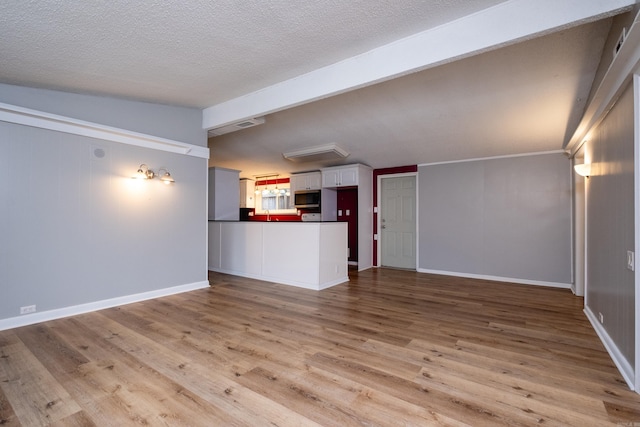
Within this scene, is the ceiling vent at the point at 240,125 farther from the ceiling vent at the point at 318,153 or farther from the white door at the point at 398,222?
the white door at the point at 398,222

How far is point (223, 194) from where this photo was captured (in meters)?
6.61

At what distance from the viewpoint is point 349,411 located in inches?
66.6

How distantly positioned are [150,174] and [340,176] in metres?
3.81

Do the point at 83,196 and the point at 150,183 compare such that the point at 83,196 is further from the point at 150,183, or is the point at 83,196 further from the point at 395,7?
the point at 395,7

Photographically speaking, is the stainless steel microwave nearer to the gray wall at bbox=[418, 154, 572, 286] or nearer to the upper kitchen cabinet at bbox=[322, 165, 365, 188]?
the upper kitchen cabinet at bbox=[322, 165, 365, 188]

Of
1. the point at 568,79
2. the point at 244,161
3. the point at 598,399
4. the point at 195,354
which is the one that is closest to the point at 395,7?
the point at 568,79

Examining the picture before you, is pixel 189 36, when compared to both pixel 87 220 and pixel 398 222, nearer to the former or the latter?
pixel 87 220

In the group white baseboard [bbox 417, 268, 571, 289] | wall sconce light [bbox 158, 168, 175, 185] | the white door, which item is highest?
wall sconce light [bbox 158, 168, 175, 185]

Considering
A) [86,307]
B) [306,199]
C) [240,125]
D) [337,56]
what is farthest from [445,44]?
[306,199]

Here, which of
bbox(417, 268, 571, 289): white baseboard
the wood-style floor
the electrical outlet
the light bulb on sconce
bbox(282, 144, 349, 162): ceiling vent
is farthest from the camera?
bbox(282, 144, 349, 162): ceiling vent

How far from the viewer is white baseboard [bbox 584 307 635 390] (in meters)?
2.00

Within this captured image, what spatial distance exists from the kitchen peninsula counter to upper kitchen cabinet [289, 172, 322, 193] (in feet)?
6.94

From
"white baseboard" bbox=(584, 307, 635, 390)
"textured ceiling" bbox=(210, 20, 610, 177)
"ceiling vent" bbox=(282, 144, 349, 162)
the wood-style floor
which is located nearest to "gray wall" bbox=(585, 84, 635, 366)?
"white baseboard" bbox=(584, 307, 635, 390)

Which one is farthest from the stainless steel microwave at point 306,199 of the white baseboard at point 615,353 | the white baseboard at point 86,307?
the white baseboard at point 615,353
